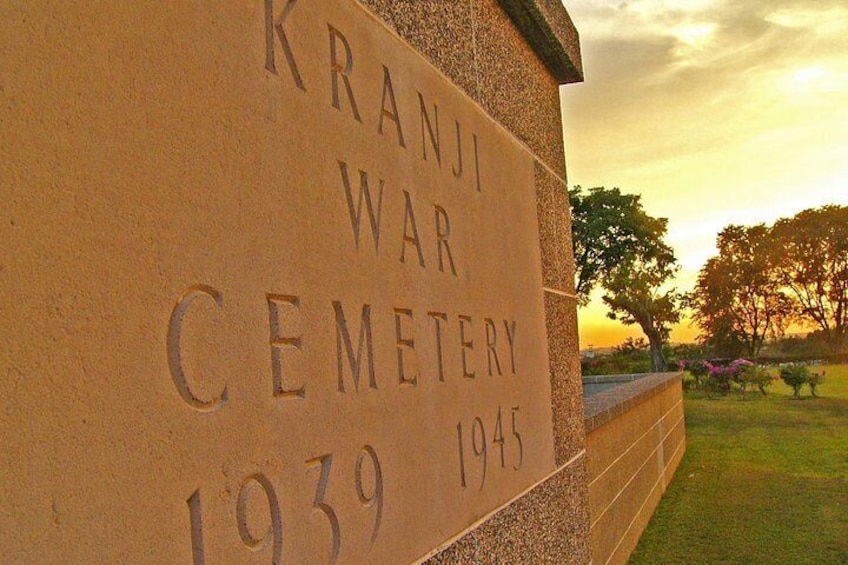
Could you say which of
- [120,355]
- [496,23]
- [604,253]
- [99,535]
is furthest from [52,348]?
[604,253]

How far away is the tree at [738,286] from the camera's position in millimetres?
51188

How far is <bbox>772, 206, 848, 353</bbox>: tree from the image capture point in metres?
49.4

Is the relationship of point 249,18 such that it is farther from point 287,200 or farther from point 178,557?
point 178,557

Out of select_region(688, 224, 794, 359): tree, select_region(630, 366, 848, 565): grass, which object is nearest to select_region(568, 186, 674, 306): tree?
select_region(688, 224, 794, 359): tree

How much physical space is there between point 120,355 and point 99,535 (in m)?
0.22

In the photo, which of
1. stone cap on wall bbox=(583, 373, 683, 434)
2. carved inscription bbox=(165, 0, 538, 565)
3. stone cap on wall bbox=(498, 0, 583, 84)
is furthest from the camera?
stone cap on wall bbox=(583, 373, 683, 434)

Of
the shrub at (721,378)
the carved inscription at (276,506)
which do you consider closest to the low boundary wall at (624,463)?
the carved inscription at (276,506)

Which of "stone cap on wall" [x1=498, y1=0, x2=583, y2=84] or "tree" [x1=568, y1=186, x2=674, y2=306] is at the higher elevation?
"tree" [x1=568, y1=186, x2=674, y2=306]

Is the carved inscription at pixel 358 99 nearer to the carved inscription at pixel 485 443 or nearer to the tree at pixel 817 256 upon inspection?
the carved inscription at pixel 485 443

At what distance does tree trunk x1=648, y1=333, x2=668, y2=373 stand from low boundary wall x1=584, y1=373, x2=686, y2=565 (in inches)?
1105

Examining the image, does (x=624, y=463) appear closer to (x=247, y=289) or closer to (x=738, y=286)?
(x=247, y=289)

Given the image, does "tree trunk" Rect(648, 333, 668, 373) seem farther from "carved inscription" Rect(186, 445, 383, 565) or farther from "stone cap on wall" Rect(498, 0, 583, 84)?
"carved inscription" Rect(186, 445, 383, 565)

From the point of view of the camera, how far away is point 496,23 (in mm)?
3059

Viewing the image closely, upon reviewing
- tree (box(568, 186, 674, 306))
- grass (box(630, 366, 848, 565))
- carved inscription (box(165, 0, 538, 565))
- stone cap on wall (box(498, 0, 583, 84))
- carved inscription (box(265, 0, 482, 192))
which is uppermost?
tree (box(568, 186, 674, 306))
